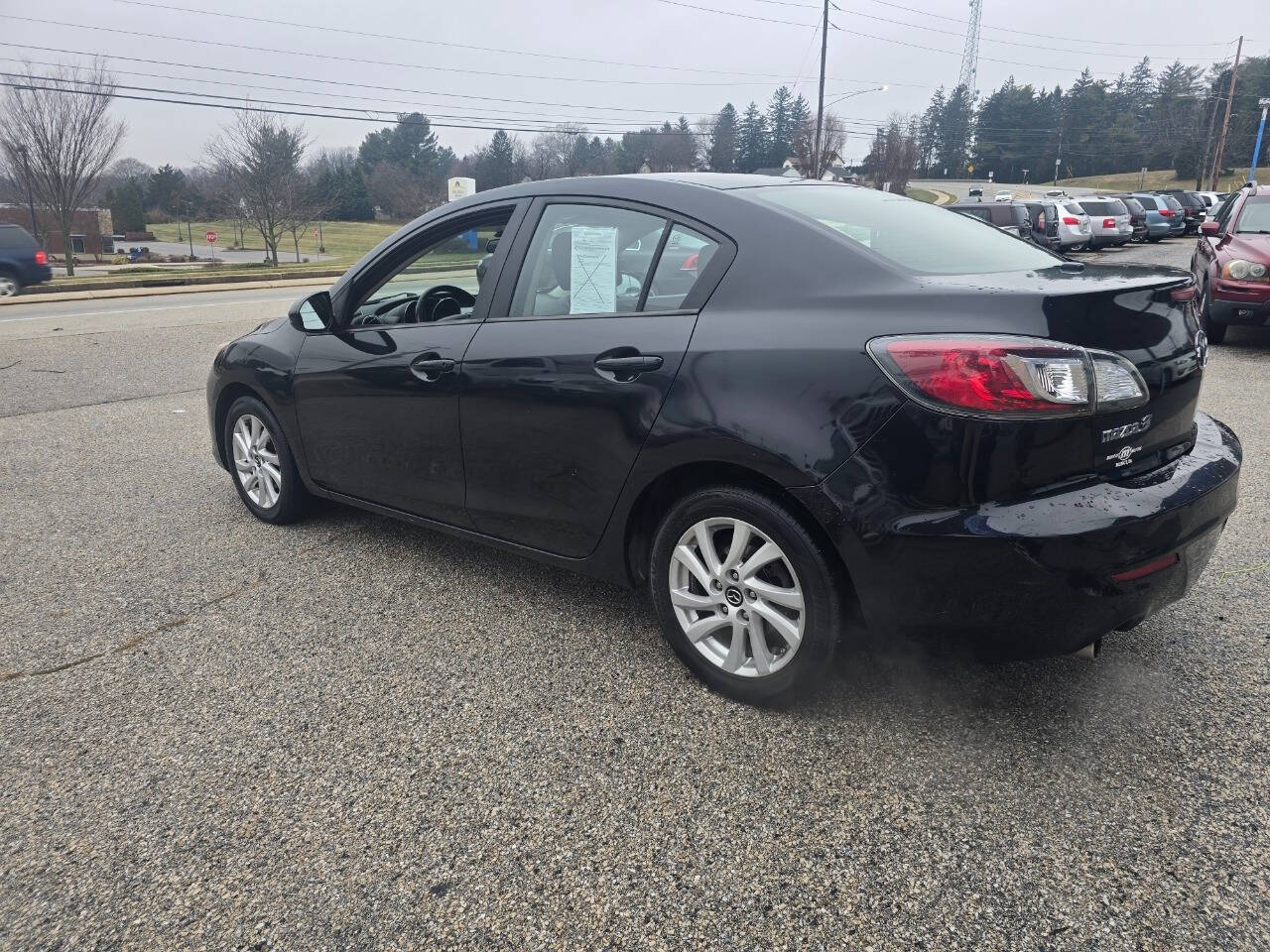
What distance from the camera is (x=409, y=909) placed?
6.88 ft

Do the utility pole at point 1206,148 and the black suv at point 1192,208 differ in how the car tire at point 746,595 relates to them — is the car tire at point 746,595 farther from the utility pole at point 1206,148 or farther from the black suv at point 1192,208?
the utility pole at point 1206,148

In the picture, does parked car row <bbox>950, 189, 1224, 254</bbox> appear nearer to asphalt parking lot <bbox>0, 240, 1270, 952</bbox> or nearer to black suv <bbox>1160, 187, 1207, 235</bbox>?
black suv <bbox>1160, 187, 1207, 235</bbox>

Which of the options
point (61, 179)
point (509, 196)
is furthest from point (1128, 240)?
point (61, 179)

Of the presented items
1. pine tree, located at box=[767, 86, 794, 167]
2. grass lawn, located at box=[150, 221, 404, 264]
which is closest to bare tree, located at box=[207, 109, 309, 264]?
grass lawn, located at box=[150, 221, 404, 264]

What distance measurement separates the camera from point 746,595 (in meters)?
2.77

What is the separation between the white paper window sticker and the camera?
10.4 ft

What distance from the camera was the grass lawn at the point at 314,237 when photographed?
60.3 meters

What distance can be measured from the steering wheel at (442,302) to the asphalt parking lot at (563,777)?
1098 mm

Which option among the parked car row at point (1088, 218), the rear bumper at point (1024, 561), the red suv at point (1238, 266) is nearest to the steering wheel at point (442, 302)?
the rear bumper at point (1024, 561)

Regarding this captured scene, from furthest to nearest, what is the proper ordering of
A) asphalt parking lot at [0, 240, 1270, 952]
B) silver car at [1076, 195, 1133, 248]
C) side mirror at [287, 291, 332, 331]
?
silver car at [1076, 195, 1133, 248], side mirror at [287, 291, 332, 331], asphalt parking lot at [0, 240, 1270, 952]

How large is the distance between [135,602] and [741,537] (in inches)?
102

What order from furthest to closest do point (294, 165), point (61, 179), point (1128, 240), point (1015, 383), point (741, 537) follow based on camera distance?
point (294, 165)
point (61, 179)
point (1128, 240)
point (741, 537)
point (1015, 383)

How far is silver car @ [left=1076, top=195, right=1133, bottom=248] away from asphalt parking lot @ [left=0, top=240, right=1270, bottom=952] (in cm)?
2795

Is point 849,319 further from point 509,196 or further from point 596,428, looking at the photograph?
point 509,196
